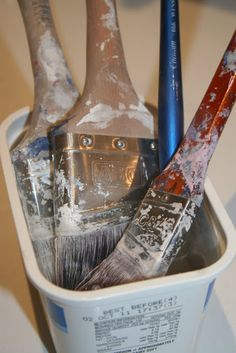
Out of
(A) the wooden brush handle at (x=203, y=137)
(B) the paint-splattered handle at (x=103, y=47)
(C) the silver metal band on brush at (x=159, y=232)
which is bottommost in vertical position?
(C) the silver metal band on brush at (x=159, y=232)

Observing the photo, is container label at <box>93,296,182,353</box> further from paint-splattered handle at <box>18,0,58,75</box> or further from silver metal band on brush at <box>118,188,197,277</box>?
paint-splattered handle at <box>18,0,58,75</box>

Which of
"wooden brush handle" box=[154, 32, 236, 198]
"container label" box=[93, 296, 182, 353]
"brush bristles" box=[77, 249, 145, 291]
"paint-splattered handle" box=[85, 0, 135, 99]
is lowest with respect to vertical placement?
"container label" box=[93, 296, 182, 353]

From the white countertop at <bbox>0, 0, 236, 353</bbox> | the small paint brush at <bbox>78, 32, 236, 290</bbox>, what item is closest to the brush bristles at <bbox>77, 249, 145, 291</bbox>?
the small paint brush at <bbox>78, 32, 236, 290</bbox>

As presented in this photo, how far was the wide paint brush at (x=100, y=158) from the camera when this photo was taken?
0.33 m

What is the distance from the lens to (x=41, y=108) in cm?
38

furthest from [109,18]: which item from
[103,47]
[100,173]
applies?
[100,173]

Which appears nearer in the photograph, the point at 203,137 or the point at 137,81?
the point at 203,137

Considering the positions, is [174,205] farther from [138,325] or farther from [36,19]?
[36,19]

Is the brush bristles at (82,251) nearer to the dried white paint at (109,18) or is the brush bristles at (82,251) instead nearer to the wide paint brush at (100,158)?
the wide paint brush at (100,158)

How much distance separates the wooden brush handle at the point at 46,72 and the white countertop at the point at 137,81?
0.30 ft

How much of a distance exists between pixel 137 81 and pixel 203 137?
346 mm

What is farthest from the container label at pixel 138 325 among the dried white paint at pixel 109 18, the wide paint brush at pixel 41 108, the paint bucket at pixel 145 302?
the dried white paint at pixel 109 18

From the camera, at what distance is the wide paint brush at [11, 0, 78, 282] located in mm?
364

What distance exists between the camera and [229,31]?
0.70 m
